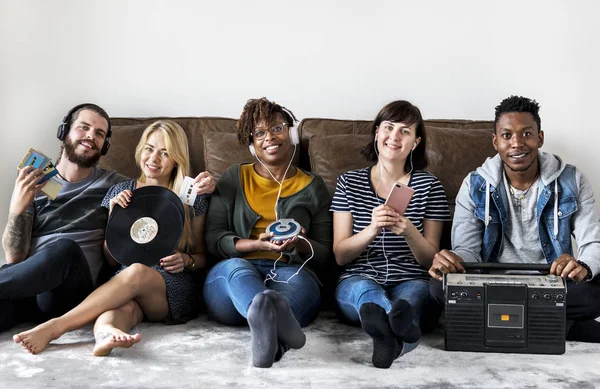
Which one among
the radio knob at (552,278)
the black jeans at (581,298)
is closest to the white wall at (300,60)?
the black jeans at (581,298)

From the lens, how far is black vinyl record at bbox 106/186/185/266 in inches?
97.9

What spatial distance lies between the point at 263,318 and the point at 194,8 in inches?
74.3

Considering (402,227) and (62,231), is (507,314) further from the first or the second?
(62,231)

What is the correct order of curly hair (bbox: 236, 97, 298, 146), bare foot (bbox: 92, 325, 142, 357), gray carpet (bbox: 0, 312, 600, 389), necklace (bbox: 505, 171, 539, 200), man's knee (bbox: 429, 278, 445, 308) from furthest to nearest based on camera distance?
curly hair (bbox: 236, 97, 298, 146) < necklace (bbox: 505, 171, 539, 200) < man's knee (bbox: 429, 278, 445, 308) < bare foot (bbox: 92, 325, 142, 357) < gray carpet (bbox: 0, 312, 600, 389)

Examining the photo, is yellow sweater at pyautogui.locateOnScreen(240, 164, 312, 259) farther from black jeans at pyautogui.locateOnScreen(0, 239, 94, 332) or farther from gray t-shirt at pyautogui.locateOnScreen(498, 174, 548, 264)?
gray t-shirt at pyautogui.locateOnScreen(498, 174, 548, 264)

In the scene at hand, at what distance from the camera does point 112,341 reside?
2.15m

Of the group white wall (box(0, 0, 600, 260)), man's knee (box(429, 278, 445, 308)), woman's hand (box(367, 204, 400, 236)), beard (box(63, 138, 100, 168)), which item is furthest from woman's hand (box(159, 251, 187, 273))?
white wall (box(0, 0, 600, 260))

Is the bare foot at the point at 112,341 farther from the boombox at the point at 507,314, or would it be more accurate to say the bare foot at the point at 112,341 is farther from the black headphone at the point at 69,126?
the boombox at the point at 507,314

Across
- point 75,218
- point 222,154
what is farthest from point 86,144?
point 222,154

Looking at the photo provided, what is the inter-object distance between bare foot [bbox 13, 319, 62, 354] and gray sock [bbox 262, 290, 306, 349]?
0.71 meters

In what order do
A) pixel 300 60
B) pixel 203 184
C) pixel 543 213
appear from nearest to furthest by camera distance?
pixel 543 213
pixel 203 184
pixel 300 60

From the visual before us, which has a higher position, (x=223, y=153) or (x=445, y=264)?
(x=223, y=153)

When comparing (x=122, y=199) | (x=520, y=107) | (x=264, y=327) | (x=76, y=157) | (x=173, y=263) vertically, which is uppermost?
(x=520, y=107)

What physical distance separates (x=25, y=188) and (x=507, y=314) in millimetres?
1671
